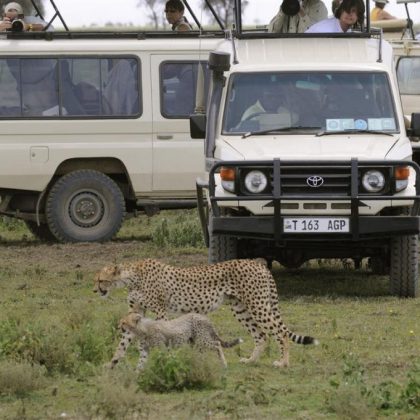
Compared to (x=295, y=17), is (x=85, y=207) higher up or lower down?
lower down

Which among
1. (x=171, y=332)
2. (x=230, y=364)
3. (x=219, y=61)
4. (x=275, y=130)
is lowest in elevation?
(x=230, y=364)

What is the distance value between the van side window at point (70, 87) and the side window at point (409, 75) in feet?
9.96

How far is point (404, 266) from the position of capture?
11.9m

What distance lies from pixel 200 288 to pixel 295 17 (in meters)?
4.60

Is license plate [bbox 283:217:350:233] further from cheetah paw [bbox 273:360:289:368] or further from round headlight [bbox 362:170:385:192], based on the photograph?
cheetah paw [bbox 273:360:289:368]

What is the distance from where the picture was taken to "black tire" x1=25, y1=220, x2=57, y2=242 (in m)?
16.8

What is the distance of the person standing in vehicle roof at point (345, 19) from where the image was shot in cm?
1320

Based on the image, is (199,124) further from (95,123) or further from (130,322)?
(130,322)

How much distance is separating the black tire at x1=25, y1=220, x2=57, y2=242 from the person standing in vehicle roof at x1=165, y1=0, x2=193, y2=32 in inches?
97.2

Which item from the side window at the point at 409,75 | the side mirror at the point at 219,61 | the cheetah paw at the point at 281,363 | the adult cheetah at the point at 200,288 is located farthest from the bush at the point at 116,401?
the side window at the point at 409,75

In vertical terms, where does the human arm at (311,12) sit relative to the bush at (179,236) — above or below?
above

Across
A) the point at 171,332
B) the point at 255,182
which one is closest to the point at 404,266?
the point at 255,182

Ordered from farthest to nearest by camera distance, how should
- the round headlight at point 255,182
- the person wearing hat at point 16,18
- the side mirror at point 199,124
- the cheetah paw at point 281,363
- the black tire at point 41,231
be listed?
the black tire at point 41,231
the person wearing hat at point 16,18
the side mirror at point 199,124
the round headlight at point 255,182
the cheetah paw at point 281,363

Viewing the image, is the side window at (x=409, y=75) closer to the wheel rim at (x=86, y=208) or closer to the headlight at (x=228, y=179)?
the wheel rim at (x=86, y=208)
